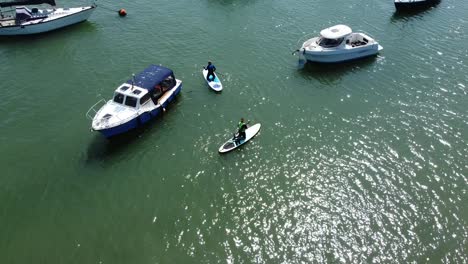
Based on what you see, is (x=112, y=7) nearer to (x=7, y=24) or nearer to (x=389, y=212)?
(x=7, y=24)

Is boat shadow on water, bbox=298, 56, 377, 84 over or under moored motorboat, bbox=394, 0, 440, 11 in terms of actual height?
under

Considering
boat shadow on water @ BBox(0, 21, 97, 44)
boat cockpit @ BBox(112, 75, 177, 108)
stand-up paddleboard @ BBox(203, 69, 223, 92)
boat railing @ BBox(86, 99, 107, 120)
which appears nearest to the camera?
boat cockpit @ BBox(112, 75, 177, 108)

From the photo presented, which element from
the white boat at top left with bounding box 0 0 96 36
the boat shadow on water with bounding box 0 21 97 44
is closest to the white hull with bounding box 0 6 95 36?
the white boat at top left with bounding box 0 0 96 36

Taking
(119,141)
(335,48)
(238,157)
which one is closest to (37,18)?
(119,141)

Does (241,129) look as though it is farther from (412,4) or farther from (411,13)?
(412,4)

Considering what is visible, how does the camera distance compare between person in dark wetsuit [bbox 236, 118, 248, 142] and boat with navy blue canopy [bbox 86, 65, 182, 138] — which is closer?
boat with navy blue canopy [bbox 86, 65, 182, 138]

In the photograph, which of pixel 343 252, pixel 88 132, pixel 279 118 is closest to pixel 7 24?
pixel 88 132

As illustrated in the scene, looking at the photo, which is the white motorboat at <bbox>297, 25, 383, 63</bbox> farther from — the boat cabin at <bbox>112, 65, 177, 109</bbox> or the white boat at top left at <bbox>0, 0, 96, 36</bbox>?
the white boat at top left at <bbox>0, 0, 96, 36</bbox>
